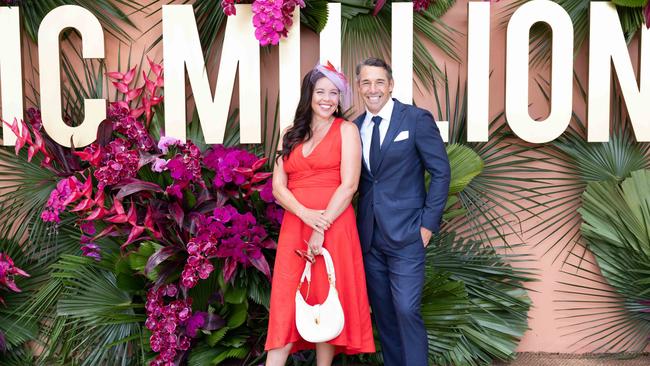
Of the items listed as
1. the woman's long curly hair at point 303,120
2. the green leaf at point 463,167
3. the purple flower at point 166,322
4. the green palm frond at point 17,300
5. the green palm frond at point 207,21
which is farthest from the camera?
the green palm frond at point 207,21

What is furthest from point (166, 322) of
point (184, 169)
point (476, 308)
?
point (476, 308)

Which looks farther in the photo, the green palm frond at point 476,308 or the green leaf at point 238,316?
the green palm frond at point 476,308

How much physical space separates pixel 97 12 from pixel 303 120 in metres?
1.97

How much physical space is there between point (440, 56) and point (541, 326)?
196 cm

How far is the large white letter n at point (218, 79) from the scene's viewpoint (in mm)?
3879

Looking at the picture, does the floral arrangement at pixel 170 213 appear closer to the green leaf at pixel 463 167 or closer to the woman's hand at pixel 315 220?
the woman's hand at pixel 315 220

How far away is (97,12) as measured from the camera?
4039 millimetres

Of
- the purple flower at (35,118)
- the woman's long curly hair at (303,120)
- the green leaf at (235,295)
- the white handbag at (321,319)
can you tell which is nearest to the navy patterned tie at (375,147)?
the woman's long curly hair at (303,120)

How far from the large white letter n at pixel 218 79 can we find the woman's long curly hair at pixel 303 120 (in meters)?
0.97

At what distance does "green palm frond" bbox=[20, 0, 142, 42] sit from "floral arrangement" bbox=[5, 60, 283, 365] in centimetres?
74

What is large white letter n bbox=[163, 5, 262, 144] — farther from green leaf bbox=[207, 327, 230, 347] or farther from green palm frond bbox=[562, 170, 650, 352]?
green palm frond bbox=[562, 170, 650, 352]

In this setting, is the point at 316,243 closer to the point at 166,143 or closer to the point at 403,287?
the point at 403,287

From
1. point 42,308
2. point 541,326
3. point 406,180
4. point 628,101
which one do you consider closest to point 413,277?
point 406,180

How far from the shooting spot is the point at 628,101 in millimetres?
3873
